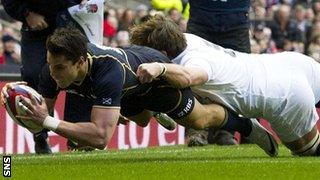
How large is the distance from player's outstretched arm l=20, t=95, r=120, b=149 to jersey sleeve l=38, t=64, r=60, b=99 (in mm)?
532

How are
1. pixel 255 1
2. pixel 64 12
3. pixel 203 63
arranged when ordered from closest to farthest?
1. pixel 203 63
2. pixel 64 12
3. pixel 255 1

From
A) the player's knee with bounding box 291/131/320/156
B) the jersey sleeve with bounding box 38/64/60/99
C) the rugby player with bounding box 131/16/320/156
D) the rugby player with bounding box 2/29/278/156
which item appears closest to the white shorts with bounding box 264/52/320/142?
the rugby player with bounding box 131/16/320/156

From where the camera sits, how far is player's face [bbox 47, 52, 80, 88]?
9.91 m

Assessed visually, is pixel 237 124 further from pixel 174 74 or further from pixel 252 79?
pixel 174 74

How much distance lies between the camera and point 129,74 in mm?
10289

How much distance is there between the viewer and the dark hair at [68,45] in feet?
32.4

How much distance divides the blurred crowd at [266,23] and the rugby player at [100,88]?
8.91 m

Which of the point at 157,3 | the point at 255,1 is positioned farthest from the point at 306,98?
the point at 255,1

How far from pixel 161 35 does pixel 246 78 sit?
855 mm

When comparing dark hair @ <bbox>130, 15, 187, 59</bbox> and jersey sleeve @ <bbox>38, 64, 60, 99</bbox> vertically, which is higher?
dark hair @ <bbox>130, 15, 187, 59</bbox>

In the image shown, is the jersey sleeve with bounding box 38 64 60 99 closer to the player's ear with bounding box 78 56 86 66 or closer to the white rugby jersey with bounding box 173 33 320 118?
the player's ear with bounding box 78 56 86 66

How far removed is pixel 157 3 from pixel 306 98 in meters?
11.0

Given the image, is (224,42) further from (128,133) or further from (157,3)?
(157,3)

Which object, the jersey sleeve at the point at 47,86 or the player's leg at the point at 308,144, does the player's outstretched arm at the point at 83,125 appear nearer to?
the jersey sleeve at the point at 47,86
